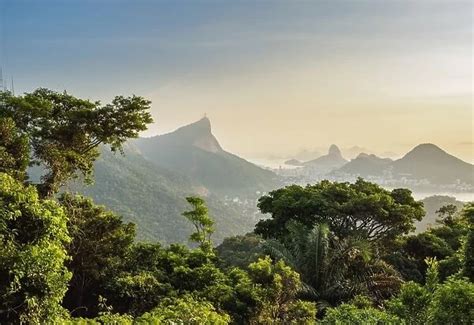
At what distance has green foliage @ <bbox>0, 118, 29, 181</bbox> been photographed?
8906 millimetres

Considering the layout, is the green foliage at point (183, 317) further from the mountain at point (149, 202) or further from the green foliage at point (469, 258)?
the mountain at point (149, 202)

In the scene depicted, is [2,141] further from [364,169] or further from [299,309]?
[364,169]

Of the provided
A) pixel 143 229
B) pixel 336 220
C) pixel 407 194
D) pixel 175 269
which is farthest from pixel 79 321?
pixel 143 229

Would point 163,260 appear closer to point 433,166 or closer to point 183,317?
point 183,317

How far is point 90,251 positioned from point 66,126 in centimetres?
365

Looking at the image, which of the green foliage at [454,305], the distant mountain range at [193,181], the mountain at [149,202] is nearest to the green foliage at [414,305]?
the green foliage at [454,305]

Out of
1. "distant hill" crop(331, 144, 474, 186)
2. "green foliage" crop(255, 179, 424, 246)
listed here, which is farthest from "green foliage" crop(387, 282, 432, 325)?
"distant hill" crop(331, 144, 474, 186)

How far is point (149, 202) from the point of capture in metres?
94.7

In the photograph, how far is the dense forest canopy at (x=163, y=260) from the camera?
18.2ft

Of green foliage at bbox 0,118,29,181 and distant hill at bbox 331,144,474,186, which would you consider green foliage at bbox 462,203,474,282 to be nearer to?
green foliage at bbox 0,118,29,181

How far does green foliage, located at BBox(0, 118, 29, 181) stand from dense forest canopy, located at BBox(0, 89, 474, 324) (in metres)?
0.02

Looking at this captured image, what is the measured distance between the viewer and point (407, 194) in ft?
61.7

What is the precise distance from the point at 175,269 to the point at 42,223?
644cm

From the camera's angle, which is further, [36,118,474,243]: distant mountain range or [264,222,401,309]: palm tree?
[36,118,474,243]: distant mountain range
